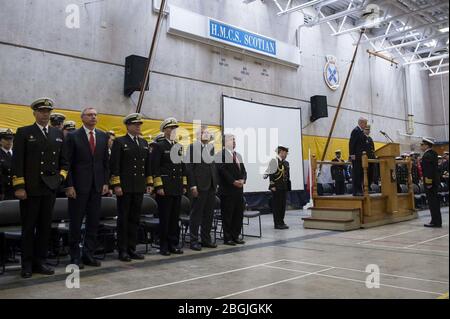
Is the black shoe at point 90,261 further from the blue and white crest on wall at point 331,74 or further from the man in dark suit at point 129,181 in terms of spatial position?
the blue and white crest on wall at point 331,74

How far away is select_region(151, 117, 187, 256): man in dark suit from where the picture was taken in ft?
14.8

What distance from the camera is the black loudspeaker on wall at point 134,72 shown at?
7828 millimetres

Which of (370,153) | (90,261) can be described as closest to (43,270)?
(90,261)

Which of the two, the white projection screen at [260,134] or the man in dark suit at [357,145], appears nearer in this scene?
the man in dark suit at [357,145]

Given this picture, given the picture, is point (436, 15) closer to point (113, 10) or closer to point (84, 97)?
point (113, 10)

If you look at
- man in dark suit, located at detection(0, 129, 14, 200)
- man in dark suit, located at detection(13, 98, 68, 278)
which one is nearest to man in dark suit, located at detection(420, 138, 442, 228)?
man in dark suit, located at detection(13, 98, 68, 278)

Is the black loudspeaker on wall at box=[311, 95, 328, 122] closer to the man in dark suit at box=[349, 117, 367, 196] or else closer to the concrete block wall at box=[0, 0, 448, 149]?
the concrete block wall at box=[0, 0, 448, 149]

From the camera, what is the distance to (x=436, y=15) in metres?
13.2

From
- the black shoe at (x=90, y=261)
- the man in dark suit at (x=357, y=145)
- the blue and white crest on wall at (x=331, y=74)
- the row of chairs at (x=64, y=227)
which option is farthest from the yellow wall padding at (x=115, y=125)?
the black shoe at (x=90, y=261)

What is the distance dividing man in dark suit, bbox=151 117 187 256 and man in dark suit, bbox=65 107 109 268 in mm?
700

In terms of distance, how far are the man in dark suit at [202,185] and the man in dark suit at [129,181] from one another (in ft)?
2.25
